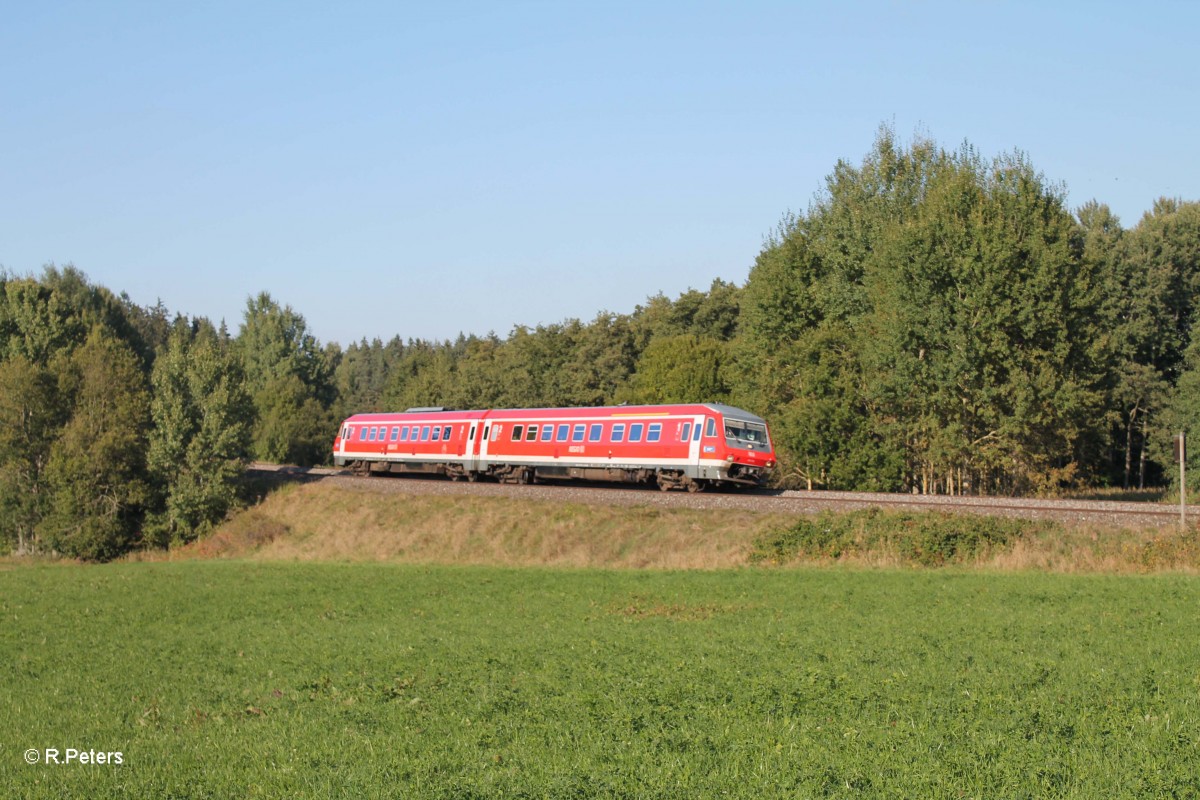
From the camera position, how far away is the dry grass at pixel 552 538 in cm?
2191

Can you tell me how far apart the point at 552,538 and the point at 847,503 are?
331 inches

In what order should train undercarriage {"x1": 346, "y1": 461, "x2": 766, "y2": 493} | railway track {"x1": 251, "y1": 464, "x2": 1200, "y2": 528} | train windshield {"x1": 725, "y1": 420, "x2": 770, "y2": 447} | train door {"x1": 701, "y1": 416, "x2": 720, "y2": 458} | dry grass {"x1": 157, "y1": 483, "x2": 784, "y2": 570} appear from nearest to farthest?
railway track {"x1": 251, "y1": 464, "x2": 1200, "y2": 528}
dry grass {"x1": 157, "y1": 483, "x2": 784, "y2": 570}
train door {"x1": 701, "y1": 416, "x2": 720, "y2": 458}
train windshield {"x1": 725, "y1": 420, "x2": 770, "y2": 447}
train undercarriage {"x1": 346, "y1": 461, "x2": 766, "y2": 493}

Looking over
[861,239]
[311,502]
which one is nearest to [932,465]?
[861,239]

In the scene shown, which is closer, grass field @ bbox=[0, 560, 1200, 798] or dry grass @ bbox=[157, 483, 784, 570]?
grass field @ bbox=[0, 560, 1200, 798]

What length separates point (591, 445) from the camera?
3706 centimetres

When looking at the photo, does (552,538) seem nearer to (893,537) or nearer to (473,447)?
(893,537)

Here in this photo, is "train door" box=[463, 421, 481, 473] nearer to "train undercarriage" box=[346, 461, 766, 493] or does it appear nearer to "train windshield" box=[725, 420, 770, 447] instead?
"train undercarriage" box=[346, 461, 766, 493]

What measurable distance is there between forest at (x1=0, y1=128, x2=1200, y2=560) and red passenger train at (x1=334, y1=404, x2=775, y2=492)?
797cm

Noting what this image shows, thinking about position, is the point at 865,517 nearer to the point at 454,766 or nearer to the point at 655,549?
the point at 655,549

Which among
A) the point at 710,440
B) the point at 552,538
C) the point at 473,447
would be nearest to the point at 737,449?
the point at 710,440

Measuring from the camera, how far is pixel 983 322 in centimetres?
3850

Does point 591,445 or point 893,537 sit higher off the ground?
point 591,445

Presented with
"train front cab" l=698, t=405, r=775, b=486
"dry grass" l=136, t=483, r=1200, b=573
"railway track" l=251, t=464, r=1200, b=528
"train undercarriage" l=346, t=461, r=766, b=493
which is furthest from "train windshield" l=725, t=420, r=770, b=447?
"dry grass" l=136, t=483, r=1200, b=573

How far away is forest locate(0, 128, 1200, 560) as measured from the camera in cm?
3888
